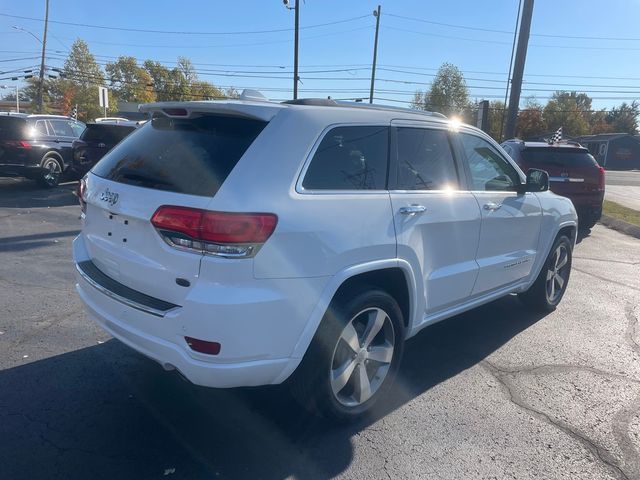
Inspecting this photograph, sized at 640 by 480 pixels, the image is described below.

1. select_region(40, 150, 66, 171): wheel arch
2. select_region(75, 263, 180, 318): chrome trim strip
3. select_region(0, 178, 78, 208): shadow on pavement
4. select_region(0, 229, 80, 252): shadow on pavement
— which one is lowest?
select_region(0, 178, 78, 208): shadow on pavement

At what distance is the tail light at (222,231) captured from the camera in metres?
2.52

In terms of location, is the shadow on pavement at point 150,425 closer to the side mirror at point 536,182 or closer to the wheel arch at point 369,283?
the wheel arch at point 369,283

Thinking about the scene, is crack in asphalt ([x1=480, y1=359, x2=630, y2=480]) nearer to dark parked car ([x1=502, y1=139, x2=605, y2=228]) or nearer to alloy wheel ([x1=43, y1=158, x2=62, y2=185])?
dark parked car ([x1=502, y1=139, x2=605, y2=228])

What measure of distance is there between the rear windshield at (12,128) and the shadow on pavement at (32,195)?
137 cm

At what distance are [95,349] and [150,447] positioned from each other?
1.49 m

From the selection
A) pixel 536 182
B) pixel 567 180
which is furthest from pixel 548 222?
pixel 567 180

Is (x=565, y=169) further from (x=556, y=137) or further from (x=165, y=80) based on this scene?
(x=165, y=80)

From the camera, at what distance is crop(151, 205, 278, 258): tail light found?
2516mm

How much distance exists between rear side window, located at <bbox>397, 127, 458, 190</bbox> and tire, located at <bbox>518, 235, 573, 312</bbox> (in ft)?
6.66

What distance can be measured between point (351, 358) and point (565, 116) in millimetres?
83300

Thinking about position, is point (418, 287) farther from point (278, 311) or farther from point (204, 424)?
point (204, 424)

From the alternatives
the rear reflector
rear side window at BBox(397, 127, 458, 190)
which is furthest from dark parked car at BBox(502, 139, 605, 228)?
the rear reflector

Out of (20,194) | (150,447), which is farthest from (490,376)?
(20,194)

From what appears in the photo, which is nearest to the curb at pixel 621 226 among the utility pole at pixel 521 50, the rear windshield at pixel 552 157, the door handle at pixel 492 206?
the rear windshield at pixel 552 157
